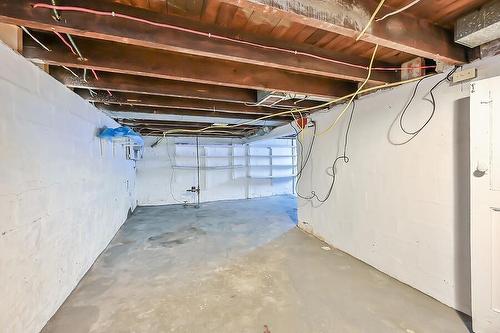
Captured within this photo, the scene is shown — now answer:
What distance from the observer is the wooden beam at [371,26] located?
1.16 m

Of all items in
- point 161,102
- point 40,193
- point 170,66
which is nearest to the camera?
point 40,193

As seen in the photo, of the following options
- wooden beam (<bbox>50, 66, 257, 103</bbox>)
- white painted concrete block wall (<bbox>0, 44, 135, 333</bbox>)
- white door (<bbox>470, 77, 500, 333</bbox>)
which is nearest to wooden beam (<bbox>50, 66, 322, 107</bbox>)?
wooden beam (<bbox>50, 66, 257, 103</bbox>)

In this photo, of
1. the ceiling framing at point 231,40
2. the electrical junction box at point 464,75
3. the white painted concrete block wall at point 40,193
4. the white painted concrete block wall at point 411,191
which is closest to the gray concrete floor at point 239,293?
the white painted concrete block wall at point 411,191

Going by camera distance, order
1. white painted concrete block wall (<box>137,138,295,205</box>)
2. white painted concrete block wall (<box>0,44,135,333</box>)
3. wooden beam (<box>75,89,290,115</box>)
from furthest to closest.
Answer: white painted concrete block wall (<box>137,138,295,205</box>), wooden beam (<box>75,89,290,115</box>), white painted concrete block wall (<box>0,44,135,333</box>)

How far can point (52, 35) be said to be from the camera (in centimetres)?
163

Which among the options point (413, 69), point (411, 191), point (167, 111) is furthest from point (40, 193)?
point (413, 69)

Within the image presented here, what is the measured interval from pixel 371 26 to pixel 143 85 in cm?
203

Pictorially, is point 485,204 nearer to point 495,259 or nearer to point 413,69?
point 495,259

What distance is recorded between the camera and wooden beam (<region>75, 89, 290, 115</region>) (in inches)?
105

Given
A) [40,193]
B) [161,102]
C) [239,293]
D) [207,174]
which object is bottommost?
[239,293]

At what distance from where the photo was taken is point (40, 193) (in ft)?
5.59

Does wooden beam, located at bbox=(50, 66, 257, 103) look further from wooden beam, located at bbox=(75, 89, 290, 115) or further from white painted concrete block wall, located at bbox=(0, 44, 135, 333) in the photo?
wooden beam, located at bbox=(75, 89, 290, 115)

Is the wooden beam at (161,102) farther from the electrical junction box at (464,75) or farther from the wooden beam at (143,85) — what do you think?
the electrical junction box at (464,75)

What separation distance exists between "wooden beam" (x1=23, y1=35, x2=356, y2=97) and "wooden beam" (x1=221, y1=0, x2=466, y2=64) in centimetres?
104
